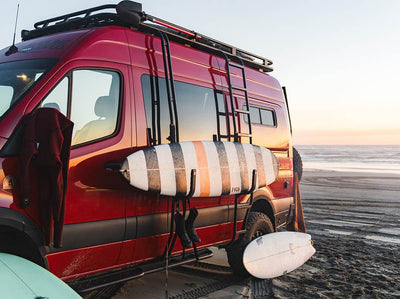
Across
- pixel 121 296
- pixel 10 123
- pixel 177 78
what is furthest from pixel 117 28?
pixel 121 296

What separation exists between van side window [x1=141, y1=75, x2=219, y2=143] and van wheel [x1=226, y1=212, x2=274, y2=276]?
4.89 feet

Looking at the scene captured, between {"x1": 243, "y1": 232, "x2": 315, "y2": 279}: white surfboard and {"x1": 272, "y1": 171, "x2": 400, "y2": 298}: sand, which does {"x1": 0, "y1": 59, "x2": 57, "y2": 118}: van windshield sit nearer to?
{"x1": 243, "y1": 232, "x2": 315, "y2": 279}: white surfboard

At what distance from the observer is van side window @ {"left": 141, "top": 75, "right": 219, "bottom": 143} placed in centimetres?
477

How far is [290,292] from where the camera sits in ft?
18.0

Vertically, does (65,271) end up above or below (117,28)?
below

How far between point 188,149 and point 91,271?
1623mm

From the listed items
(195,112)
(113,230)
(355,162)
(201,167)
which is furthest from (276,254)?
(355,162)

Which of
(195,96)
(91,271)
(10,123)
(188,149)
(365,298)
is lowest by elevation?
(365,298)

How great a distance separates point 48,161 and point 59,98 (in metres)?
0.67

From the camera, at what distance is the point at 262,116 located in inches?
264

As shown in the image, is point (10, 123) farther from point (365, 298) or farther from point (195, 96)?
point (365, 298)

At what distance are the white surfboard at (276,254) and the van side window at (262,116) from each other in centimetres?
164

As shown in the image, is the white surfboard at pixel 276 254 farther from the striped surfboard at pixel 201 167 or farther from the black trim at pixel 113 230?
the black trim at pixel 113 230

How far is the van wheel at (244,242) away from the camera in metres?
6.12
